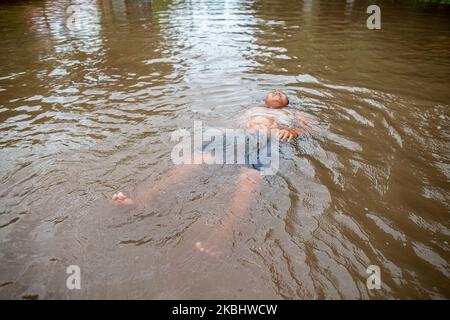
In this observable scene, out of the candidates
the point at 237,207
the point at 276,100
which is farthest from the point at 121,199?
the point at 276,100

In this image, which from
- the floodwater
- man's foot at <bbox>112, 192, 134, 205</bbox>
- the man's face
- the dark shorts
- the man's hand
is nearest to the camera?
the floodwater

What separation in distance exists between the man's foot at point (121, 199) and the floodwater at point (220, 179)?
5.4 inches

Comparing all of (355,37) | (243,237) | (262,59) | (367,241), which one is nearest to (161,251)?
(243,237)

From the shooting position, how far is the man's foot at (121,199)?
12.8 ft

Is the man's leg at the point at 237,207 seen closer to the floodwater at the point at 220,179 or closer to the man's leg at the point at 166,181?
the floodwater at the point at 220,179

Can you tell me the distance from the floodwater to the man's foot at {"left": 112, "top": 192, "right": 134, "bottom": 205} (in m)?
0.14

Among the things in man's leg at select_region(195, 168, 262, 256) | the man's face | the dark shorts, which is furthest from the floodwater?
the man's face

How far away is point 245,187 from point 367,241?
1.68 meters

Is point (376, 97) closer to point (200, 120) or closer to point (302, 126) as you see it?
point (302, 126)

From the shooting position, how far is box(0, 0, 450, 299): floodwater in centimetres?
310

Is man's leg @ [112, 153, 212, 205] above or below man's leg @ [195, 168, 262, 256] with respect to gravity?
above

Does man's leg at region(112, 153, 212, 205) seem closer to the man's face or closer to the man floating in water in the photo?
the man floating in water

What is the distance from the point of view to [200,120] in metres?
6.25

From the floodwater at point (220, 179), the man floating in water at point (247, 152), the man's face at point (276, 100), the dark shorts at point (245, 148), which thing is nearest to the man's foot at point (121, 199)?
the man floating in water at point (247, 152)
